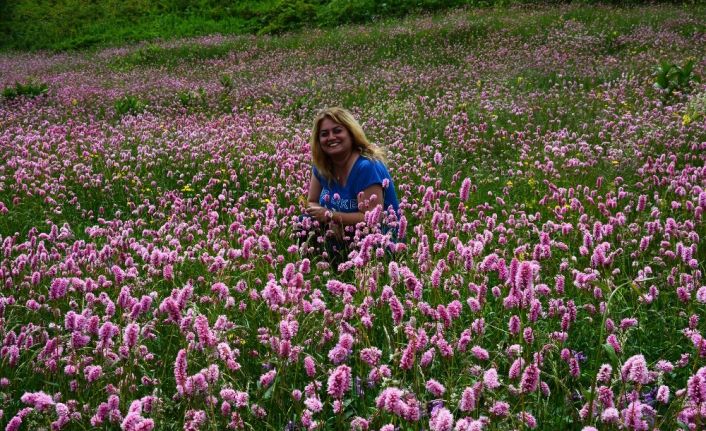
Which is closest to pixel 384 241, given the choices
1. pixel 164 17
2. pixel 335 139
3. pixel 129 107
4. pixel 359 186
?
pixel 359 186

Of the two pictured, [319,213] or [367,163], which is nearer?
[319,213]

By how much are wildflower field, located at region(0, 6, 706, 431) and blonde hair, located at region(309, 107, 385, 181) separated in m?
0.46

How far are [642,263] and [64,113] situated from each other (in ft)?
37.7

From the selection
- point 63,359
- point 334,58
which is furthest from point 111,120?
point 63,359

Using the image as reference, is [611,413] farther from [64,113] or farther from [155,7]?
[155,7]

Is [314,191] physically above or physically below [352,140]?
below

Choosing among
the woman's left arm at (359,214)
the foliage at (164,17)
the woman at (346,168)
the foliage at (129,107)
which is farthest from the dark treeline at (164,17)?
the woman's left arm at (359,214)

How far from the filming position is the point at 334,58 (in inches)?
685

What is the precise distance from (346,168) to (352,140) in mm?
254

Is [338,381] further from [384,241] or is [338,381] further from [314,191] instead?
[314,191]

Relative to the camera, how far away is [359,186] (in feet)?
16.6

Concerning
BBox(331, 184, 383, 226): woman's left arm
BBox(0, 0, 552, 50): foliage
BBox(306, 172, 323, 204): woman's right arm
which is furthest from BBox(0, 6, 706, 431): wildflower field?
BBox(0, 0, 552, 50): foliage

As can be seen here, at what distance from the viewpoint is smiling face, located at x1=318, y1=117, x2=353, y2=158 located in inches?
203

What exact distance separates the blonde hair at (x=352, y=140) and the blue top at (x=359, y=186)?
0.10m
